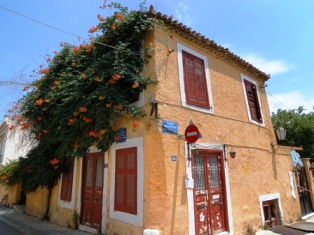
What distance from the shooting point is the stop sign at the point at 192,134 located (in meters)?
5.48

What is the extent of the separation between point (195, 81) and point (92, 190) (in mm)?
4693

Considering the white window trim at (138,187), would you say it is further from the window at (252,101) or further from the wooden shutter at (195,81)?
the window at (252,101)

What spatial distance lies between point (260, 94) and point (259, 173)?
368 centimetres

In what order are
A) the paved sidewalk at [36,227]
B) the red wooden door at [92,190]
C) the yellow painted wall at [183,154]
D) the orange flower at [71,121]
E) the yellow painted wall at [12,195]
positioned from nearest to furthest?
1. the yellow painted wall at [183,154]
2. the orange flower at [71,121]
3. the red wooden door at [92,190]
4. the paved sidewalk at [36,227]
5. the yellow painted wall at [12,195]

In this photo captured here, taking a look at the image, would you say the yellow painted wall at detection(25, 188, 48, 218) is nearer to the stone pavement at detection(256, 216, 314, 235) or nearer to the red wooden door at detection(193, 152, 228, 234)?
the red wooden door at detection(193, 152, 228, 234)

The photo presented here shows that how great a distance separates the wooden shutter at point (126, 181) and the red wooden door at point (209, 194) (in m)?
1.62

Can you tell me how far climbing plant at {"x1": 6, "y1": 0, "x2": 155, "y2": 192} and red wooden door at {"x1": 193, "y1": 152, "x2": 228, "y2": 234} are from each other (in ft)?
7.68

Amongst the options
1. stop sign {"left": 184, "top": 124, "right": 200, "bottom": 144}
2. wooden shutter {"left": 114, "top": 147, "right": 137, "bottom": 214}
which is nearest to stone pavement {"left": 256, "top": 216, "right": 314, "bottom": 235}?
stop sign {"left": 184, "top": 124, "right": 200, "bottom": 144}

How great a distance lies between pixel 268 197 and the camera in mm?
8305

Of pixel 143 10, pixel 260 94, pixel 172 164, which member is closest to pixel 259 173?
pixel 260 94

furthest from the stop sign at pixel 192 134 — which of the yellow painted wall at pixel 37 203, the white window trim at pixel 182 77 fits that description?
the yellow painted wall at pixel 37 203

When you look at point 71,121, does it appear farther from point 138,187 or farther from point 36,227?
point 36,227

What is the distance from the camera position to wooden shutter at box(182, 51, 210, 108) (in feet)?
22.7

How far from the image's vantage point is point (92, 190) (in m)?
7.21
